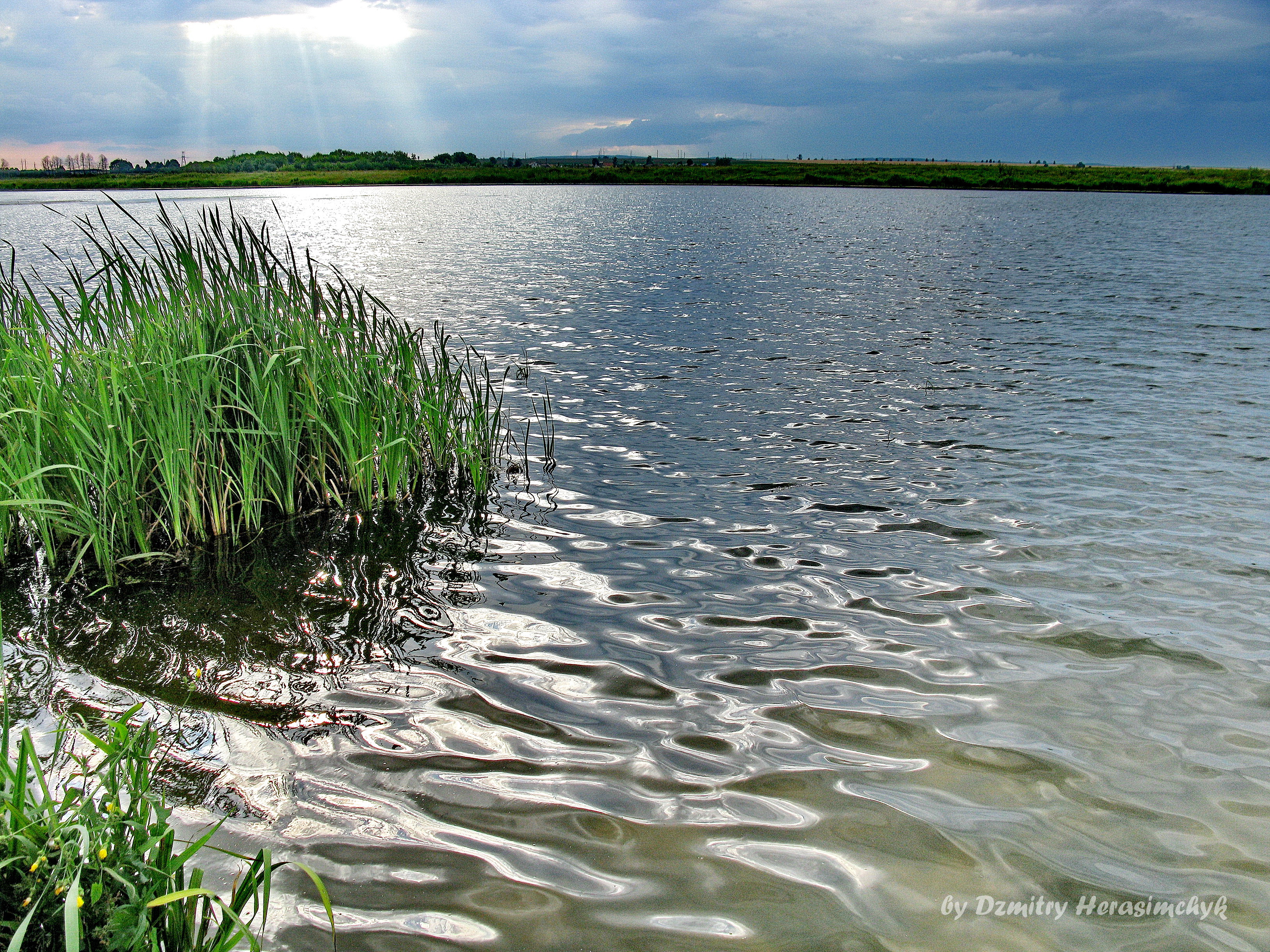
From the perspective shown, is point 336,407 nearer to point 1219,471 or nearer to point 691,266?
point 1219,471

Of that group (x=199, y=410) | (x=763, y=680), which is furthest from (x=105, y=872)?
(x=199, y=410)

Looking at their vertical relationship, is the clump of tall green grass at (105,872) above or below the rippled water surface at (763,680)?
above

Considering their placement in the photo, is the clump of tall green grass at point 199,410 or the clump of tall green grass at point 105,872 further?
the clump of tall green grass at point 199,410

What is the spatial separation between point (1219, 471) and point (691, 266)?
21686 millimetres

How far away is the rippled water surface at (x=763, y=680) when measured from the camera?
3021 mm

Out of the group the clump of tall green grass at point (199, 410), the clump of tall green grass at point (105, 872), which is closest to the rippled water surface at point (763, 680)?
the clump of tall green grass at point (199, 410)

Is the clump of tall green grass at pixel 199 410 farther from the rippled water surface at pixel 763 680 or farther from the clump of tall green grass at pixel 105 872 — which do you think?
the clump of tall green grass at pixel 105 872

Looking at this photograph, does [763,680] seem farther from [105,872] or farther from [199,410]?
[199,410]

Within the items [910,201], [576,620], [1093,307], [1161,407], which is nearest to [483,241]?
[1093,307]

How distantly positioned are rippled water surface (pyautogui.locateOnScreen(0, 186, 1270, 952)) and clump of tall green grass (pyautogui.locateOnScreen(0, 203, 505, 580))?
0.58 m

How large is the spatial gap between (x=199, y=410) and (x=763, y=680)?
4.83m

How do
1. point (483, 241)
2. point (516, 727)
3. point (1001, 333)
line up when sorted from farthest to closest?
point (483, 241)
point (1001, 333)
point (516, 727)

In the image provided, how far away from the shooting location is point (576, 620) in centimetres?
519

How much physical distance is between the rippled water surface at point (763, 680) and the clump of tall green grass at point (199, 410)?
581mm
